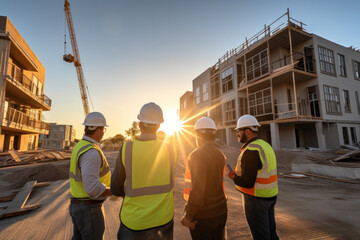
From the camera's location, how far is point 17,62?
16328 mm

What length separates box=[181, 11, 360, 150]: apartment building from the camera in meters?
14.7

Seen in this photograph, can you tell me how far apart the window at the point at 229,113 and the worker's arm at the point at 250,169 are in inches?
706

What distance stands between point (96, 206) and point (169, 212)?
919 millimetres

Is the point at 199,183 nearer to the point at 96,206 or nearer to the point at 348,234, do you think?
the point at 96,206

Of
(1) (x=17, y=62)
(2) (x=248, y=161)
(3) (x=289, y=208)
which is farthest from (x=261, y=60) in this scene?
(1) (x=17, y=62)

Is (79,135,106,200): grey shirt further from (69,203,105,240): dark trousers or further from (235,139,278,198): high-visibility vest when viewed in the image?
(235,139,278,198): high-visibility vest

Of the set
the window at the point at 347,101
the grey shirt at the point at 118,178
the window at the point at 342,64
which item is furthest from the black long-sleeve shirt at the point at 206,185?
the window at the point at 342,64

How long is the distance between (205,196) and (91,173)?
4.29 feet

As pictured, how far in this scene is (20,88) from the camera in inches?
595

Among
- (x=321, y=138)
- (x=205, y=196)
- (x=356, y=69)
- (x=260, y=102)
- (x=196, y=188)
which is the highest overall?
(x=356, y=69)

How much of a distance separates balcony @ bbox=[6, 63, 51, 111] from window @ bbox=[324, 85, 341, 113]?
2664 centimetres

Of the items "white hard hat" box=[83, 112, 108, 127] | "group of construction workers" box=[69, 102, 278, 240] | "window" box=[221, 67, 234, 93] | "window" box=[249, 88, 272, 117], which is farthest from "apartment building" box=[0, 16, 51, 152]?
"window" box=[249, 88, 272, 117]

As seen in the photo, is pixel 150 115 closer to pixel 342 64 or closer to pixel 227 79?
pixel 227 79

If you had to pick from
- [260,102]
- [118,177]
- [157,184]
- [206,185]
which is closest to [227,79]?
[260,102]
